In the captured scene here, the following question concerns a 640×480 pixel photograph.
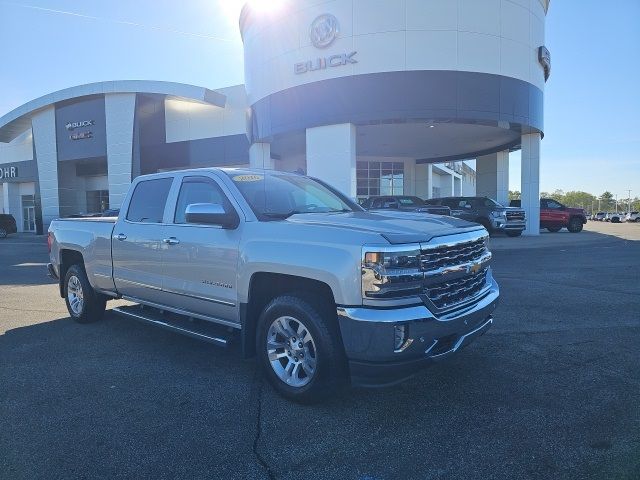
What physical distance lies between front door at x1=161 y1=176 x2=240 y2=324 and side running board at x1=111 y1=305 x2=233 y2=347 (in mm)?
166

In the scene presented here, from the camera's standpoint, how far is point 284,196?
4.61 meters

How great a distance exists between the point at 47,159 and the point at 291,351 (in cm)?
3602

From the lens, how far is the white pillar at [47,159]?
32.6 m

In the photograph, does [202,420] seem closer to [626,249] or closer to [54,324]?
[54,324]

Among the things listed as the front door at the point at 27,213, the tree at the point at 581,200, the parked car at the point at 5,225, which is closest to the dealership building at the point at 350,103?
the parked car at the point at 5,225

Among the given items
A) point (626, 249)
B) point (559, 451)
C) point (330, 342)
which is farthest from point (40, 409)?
point (626, 249)

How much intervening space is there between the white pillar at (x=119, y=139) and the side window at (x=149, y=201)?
84.9ft

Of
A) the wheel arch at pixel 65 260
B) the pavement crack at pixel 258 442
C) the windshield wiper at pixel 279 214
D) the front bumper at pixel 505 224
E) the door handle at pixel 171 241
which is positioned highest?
the windshield wiper at pixel 279 214

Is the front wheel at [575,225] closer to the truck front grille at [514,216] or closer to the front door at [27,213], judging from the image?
the truck front grille at [514,216]

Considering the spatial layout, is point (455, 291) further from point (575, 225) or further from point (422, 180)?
point (422, 180)

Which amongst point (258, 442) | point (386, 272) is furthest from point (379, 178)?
point (258, 442)

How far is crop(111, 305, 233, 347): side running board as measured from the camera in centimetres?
418

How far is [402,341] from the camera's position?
3.12m

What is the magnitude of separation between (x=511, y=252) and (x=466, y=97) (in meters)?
7.17
